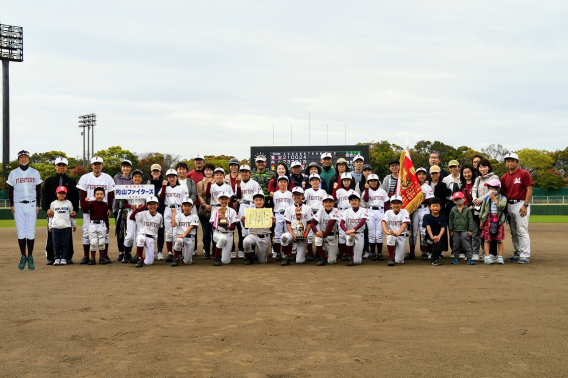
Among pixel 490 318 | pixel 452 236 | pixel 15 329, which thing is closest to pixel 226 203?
pixel 452 236

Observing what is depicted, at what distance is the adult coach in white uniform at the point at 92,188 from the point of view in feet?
29.9

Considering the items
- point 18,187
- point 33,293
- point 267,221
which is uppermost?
point 18,187

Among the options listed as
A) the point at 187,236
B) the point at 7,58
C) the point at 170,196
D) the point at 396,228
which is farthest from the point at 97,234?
the point at 7,58

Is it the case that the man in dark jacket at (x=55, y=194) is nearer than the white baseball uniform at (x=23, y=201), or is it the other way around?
the white baseball uniform at (x=23, y=201)

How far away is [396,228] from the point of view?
29.5 feet

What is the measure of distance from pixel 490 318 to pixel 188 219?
5957 millimetres

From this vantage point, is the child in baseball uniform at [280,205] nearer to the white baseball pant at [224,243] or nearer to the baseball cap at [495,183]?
the white baseball pant at [224,243]

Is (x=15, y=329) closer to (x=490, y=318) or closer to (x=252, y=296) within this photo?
(x=252, y=296)

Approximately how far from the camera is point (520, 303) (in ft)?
18.0

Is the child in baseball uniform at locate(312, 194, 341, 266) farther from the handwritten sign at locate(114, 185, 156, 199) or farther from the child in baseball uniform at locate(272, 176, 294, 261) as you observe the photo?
the handwritten sign at locate(114, 185, 156, 199)

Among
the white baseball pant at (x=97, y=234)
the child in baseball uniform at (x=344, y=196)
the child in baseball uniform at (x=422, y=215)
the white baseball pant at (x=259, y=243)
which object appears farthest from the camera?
the child in baseball uniform at (x=344, y=196)

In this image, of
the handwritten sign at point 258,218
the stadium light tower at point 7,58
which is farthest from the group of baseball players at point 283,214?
the stadium light tower at point 7,58

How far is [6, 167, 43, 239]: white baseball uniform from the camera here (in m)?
8.55

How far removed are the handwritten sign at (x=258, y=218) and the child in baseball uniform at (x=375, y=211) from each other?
1.95 m
